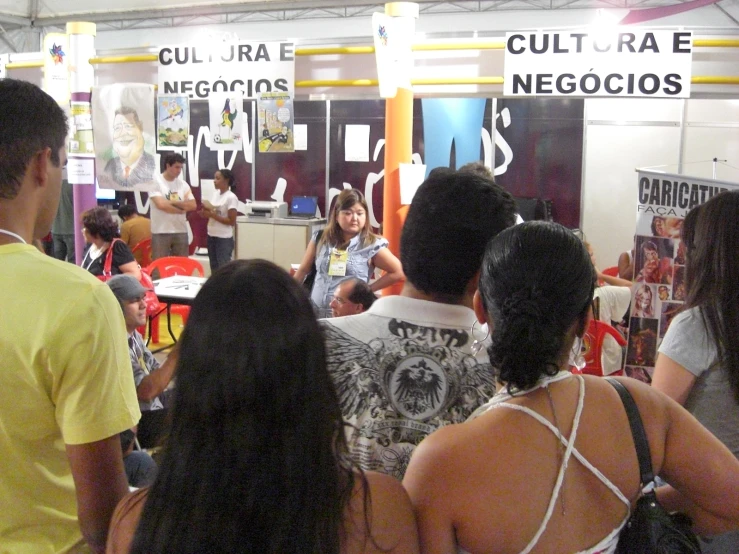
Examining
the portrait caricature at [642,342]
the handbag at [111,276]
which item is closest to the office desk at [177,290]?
the handbag at [111,276]

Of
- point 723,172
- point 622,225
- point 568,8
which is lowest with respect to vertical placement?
point 622,225

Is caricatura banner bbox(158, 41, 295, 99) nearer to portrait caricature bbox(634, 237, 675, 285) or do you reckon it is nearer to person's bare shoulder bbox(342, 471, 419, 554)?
portrait caricature bbox(634, 237, 675, 285)

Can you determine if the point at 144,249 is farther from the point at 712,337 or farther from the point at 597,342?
the point at 712,337

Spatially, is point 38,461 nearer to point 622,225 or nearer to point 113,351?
point 113,351

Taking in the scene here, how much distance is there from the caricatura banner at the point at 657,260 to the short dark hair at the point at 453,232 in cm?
216

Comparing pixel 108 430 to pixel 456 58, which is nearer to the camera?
pixel 108 430

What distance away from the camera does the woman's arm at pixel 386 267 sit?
4.57 metres

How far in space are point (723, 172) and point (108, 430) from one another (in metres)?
7.22

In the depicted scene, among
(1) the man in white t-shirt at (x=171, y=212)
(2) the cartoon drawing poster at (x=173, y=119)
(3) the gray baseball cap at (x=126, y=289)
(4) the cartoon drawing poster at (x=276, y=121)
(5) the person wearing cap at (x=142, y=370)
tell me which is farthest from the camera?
(1) the man in white t-shirt at (x=171, y=212)

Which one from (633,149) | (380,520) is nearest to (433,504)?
(380,520)

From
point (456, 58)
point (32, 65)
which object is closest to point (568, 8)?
point (456, 58)

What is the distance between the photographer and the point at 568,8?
1268 centimetres

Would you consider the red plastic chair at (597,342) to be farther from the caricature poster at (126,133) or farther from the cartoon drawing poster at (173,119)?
the caricature poster at (126,133)

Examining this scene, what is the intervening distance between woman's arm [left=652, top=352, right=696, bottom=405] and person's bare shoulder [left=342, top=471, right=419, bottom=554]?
943 mm
